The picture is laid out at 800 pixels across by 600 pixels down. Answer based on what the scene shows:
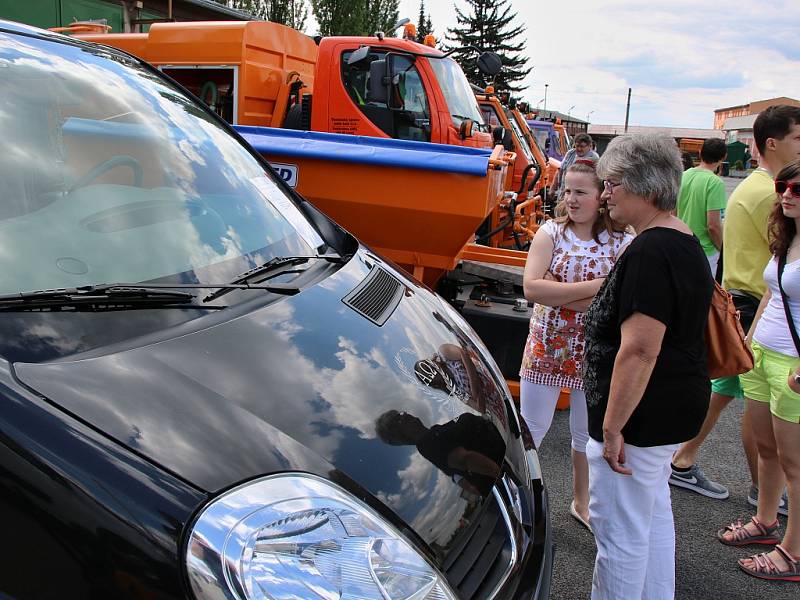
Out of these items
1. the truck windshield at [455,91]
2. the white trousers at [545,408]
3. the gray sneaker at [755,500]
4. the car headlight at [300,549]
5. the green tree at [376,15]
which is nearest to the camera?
the car headlight at [300,549]

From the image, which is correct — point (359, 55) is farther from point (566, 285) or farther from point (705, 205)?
point (566, 285)

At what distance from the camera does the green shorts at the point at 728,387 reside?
3494 mm

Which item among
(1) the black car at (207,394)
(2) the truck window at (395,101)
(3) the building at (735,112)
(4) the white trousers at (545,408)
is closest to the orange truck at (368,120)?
(2) the truck window at (395,101)

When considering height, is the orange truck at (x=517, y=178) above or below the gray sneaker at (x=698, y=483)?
above

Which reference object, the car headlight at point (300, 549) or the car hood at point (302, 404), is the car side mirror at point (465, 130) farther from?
the car headlight at point (300, 549)

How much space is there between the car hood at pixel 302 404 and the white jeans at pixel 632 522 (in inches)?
20.6

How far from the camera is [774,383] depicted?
283 centimetres

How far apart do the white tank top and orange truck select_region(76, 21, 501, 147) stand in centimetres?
399

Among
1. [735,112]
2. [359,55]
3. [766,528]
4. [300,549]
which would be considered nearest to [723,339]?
[766,528]

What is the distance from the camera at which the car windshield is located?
5.40 ft

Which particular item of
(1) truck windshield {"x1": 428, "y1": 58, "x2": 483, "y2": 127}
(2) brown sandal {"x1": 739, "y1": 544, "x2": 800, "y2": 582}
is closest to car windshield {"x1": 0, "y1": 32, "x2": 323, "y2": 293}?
(2) brown sandal {"x1": 739, "y1": 544, "x2": 800, "y2": 582}

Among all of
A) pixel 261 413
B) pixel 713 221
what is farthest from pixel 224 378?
pixel 713 221

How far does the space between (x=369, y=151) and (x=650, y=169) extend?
2.45 meters

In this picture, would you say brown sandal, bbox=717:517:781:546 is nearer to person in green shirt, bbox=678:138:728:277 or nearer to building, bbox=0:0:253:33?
person in green shirt, bbox=678:138:728:277
